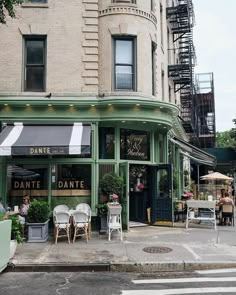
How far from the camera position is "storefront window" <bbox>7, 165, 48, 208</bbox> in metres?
14.7

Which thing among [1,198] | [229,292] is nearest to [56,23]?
[1,198]

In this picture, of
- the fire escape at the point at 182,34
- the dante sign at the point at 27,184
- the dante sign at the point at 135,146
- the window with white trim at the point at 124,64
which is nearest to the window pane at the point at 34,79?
the window with white trim at the point at 124,64

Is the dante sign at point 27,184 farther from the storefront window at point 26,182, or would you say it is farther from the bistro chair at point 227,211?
the bistro chair at point 227,211

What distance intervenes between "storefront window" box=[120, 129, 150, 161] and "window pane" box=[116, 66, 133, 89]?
1.73m

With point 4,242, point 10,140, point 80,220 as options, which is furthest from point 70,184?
point 4,242

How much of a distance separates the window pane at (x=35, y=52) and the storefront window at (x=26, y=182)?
408 cm

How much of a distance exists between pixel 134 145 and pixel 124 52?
3.64 metres

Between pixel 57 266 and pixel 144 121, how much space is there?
717 cm

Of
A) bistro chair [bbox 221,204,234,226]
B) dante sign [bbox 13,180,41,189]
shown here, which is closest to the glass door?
dante sign [bbox 13,180,41,189]

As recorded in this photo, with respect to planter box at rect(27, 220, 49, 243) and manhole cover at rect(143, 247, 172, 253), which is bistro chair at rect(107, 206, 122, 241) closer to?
manhole cover at rect(143, 247, 172, 253)

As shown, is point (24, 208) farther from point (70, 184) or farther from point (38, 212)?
point (70, 184)

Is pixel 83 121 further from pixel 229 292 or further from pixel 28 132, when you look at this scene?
pixel 229 292

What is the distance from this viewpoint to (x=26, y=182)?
14.8 metres

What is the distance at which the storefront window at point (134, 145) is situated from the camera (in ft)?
50.9
